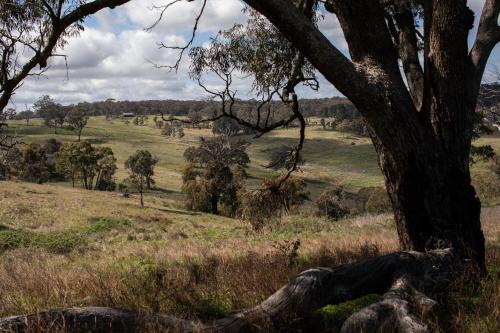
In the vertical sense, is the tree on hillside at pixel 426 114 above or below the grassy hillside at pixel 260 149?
above

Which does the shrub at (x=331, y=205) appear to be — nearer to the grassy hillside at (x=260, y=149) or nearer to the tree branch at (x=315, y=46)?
the grassy hillside at (x=260, y=149)

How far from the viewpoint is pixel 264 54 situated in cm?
984

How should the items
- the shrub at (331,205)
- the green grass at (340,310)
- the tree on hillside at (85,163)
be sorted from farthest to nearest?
the tree on hillside at (85,163)
the shrub at (331,205)
the green grass at (340,310)

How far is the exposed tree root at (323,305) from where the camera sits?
3.27m

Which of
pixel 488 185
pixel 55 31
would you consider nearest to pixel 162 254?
pixel 55 31

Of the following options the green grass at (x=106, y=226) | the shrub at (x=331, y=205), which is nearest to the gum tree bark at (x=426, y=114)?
the green grass at (x=106, y=226)

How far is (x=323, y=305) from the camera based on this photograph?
3.89m

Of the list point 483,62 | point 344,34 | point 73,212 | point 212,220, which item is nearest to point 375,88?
point 344,34

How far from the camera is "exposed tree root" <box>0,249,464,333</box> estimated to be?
129 inches

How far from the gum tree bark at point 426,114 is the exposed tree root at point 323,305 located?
99 cm

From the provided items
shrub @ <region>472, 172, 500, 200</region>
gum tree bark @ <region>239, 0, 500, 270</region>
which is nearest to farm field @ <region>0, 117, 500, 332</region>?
gum tree bark @ <region>239, 0, 500, 270</region>

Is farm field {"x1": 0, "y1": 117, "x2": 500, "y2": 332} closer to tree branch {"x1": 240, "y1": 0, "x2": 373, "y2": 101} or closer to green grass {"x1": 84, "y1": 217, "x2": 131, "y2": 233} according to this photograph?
green grass {"x1": 84, "y1": 217, "x2": 131, "y2": 233}

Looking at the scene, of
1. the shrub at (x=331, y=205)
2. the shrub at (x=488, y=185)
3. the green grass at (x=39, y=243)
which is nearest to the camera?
the green grass at (x=39, y=243)

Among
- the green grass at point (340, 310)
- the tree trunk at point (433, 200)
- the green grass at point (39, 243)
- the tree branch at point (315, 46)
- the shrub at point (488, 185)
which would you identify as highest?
the tree branch at point (315, 46)
